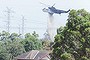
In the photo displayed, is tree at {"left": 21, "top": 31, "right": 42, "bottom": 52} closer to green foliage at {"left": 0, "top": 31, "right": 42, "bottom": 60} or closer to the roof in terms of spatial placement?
green foliage at {"left": 0, "top": 31, "right": 42, "bottom": 60}

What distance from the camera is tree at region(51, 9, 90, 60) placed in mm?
24031

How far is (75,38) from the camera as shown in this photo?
2428 centimetres

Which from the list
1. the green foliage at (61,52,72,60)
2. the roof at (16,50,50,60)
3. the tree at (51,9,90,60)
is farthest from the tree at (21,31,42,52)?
the green foliage at (61,52,72,60)

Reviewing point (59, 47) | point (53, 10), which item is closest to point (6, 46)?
point (53, 10)

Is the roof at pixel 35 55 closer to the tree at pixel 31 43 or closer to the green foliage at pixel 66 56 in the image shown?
the tree at pixel 31 43

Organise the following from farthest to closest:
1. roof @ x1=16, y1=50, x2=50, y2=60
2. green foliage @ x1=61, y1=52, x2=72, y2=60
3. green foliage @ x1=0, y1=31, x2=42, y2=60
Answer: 1. green foliage @ x1=0, y1=31, x2=42, y2=60
2. roof @ x1=16, y1=50, x2=50, y2=60
3. green foliage @ x1=61, y1=52, x2=72, y2=60

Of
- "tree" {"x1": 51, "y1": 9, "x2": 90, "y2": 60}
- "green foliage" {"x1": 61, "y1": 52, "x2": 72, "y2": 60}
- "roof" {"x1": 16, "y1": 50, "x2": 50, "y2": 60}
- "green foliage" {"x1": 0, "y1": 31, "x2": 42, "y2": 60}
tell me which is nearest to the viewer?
"green foliage" {"x1": 61, "y1": 52, "x2": 72, "y2": 60}

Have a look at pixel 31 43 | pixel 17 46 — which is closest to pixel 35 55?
pixel 17 46

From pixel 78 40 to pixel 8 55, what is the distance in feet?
142

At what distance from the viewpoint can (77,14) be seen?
25.2 metres

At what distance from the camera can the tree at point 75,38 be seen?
24031 mm

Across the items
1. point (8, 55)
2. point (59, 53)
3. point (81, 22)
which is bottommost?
point (8, 55)

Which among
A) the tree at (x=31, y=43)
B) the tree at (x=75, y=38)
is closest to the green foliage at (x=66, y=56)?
the tree at (x=75, y=38)

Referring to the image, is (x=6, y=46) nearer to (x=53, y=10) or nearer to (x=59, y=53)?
(x=53, y=10)
